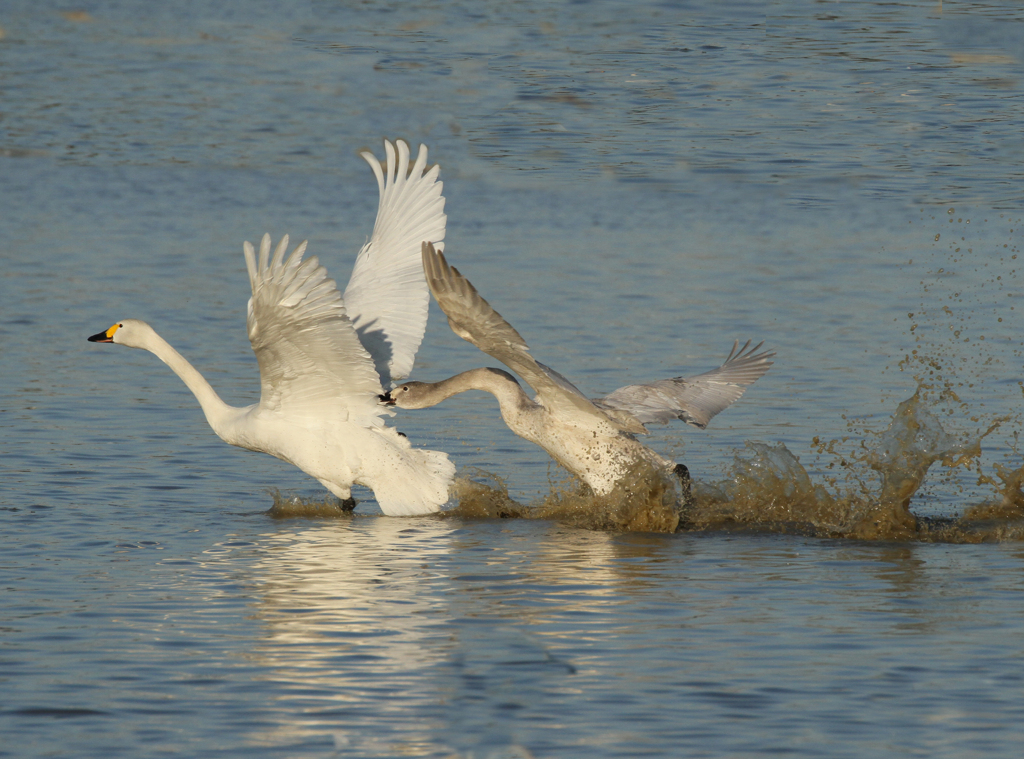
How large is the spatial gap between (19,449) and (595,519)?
174 inches

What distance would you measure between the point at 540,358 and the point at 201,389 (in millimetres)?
3942

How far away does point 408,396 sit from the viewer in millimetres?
10602

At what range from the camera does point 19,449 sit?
11.7 meters

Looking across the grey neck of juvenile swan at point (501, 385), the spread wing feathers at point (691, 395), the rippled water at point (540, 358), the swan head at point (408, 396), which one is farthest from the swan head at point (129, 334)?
the spread wing feathers at point (691, 395)

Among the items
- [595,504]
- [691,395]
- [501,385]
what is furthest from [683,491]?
→ [501,385]

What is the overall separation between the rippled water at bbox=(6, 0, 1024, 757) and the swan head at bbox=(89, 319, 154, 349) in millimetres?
853

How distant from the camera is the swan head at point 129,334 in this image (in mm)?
11281

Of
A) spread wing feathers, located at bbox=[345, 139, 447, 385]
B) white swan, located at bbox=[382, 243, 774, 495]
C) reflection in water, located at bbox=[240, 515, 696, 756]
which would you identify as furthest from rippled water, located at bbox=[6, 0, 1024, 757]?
spread wing feathers, located at bbox=[345, 139, 447, 385]

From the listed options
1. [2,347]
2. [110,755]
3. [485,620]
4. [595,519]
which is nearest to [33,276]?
[2,347]

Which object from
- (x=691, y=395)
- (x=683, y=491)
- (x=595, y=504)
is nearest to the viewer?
(x=683, y=491)

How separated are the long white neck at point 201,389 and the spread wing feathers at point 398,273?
3.97ft

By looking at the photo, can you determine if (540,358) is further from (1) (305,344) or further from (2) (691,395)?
(1) (305,344)

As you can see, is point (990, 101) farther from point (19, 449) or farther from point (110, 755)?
point (110, 755)

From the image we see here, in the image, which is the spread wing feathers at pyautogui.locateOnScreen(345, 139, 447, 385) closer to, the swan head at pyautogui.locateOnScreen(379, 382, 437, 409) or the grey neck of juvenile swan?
the swan head at pyautogui.locateOnScreen(379, 382, 437, 409)
